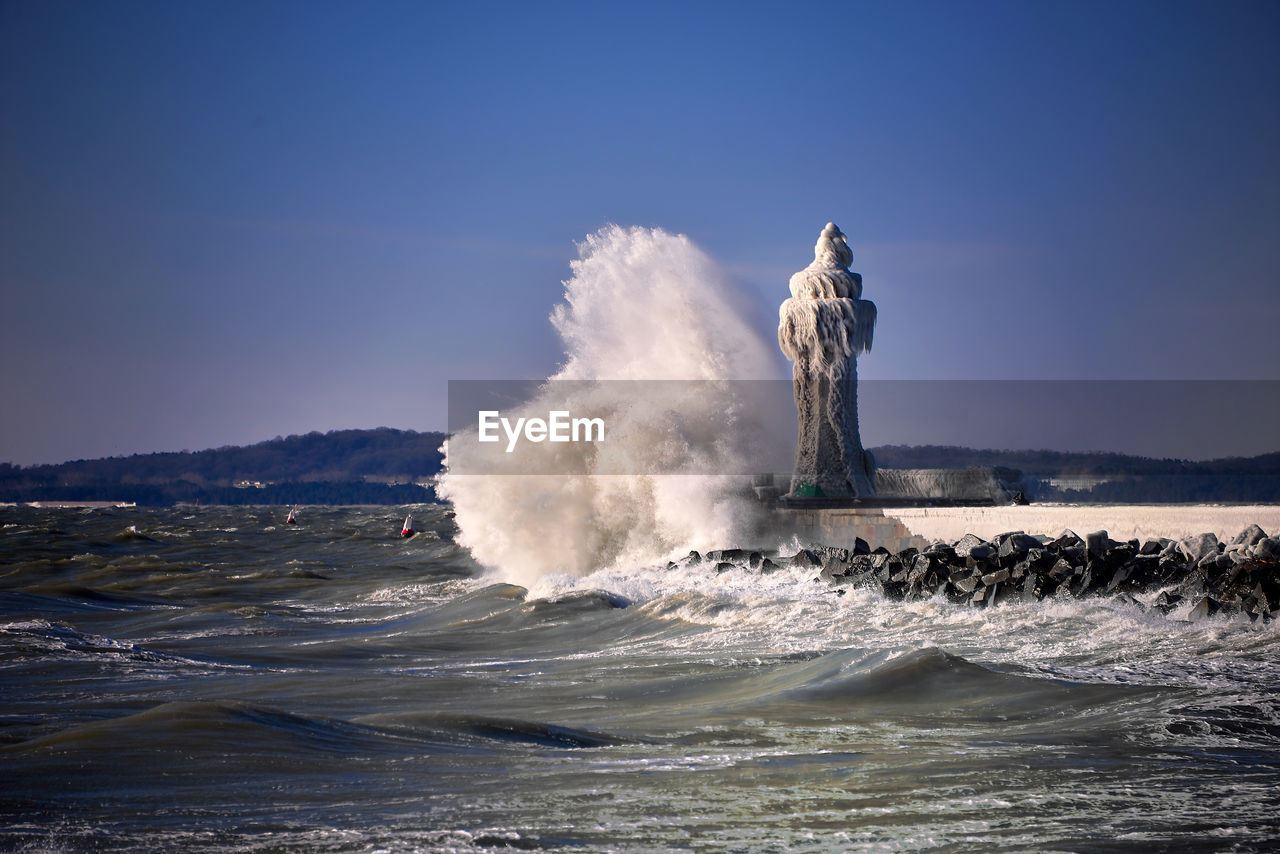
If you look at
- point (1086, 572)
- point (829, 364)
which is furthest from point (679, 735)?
point (829, 364)

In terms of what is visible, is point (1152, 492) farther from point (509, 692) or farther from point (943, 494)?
point (509, 692)

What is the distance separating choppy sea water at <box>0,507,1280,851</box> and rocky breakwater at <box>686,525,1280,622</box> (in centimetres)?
27

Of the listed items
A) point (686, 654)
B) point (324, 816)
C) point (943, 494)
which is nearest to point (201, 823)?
point (324, 816)

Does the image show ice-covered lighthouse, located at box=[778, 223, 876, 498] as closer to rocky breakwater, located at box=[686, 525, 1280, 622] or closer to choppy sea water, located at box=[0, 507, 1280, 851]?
rocky breakwater, located at box=[686, 525, 1280, 622]

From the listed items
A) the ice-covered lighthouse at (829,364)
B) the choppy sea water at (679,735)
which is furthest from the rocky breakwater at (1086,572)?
the ice-covered lighthouse at (829,364)

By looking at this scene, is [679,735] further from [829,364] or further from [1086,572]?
[829,364]

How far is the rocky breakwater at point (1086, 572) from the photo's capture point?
7637 mm

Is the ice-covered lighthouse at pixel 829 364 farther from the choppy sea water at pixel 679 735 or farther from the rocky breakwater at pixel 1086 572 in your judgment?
the choppy sea water at pixel 679 735

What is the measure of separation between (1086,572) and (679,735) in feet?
15.8

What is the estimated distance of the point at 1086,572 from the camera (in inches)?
356

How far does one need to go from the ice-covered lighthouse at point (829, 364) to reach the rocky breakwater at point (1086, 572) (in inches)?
168

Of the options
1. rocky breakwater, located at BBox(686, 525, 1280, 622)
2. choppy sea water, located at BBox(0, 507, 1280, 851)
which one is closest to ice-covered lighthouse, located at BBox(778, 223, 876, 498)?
rocky breakwater, located at BBox(686, 525, 1280, 622)

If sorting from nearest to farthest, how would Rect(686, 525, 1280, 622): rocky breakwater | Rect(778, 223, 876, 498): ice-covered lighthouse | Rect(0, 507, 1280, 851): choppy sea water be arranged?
1. Rect(0, 507, 1280, 851): choppy sea water
2. Rect(686, 525, 1280, 622): rocky breakwater
3. Rect(778, 223, 876, 498): ice-covered lighthouse

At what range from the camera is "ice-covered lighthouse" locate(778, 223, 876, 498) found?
1662 centimetres
